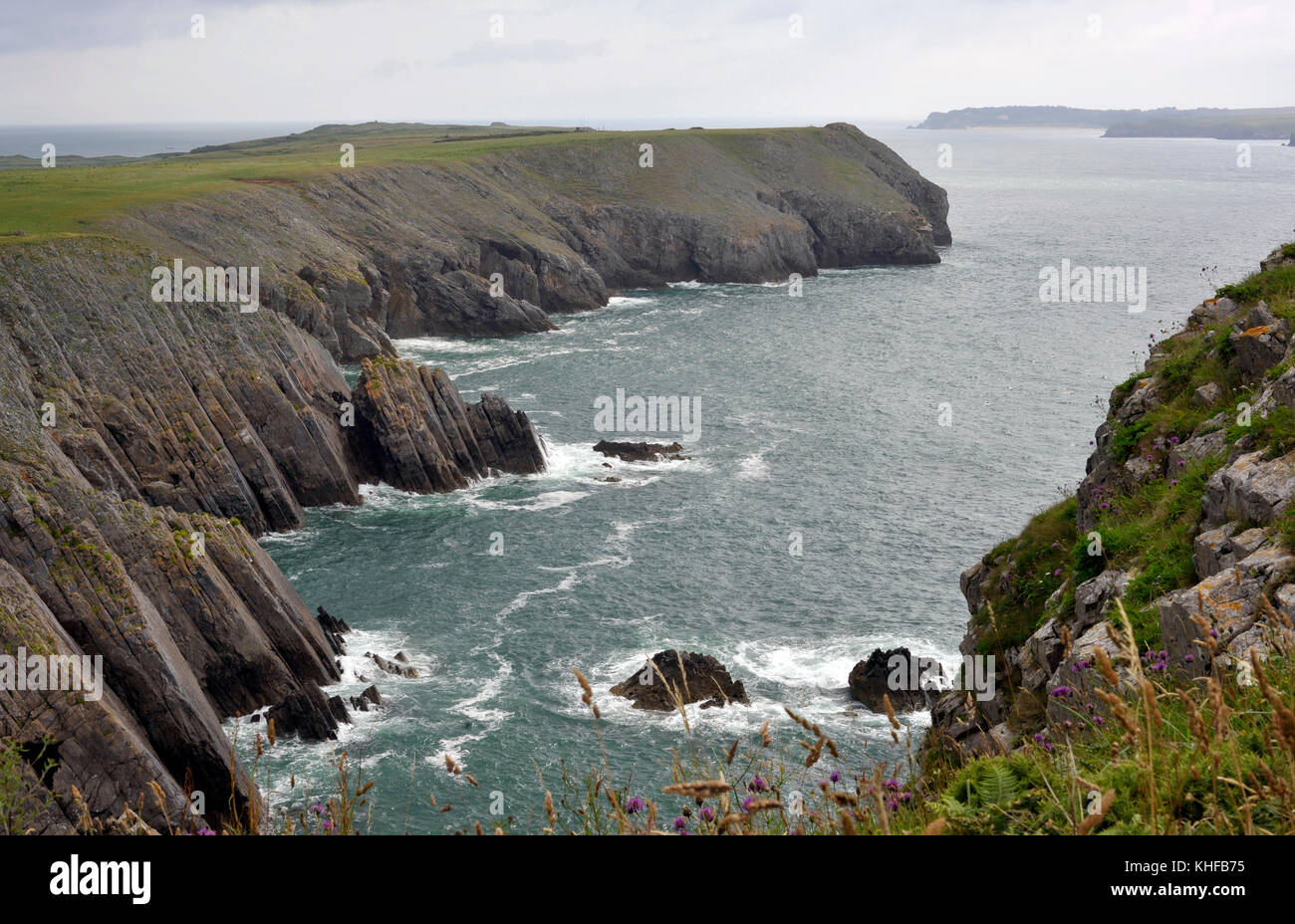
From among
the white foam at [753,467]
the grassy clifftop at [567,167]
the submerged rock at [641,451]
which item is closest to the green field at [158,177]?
the grassy clifftop at [567,167]

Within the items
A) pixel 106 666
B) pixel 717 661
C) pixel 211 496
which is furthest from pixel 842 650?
pixel 211 496

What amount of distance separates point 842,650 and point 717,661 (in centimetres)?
533

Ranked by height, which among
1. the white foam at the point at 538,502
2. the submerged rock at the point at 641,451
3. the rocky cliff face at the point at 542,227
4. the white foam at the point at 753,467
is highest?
the rocky cliff face at the point at 542,227

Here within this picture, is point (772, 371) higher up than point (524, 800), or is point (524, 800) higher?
point (772, 371)

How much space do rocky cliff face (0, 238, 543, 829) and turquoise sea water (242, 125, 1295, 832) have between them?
2626 mm

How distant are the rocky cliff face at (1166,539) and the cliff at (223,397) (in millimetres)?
9705

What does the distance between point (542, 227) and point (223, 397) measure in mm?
73541

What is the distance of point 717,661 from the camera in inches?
1547

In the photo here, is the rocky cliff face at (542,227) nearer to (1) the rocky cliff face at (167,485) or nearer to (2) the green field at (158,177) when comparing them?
(2) the green field at (158,177)

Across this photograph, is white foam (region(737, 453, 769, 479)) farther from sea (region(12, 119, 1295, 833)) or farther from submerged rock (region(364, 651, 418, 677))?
submerged rock (region(364, 651, 418, 677))

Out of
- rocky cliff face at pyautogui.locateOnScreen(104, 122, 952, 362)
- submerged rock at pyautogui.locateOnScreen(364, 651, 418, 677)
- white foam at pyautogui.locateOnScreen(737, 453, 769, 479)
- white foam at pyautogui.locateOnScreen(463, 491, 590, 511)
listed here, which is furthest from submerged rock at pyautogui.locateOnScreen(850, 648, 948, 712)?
rocky cliff face at pyautogui.locateOnScreen(104, 122, 952, 362)

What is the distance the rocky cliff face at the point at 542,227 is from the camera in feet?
276

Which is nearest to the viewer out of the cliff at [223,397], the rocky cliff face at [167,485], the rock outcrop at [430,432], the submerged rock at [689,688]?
the rocky cliff face at [167,485]
